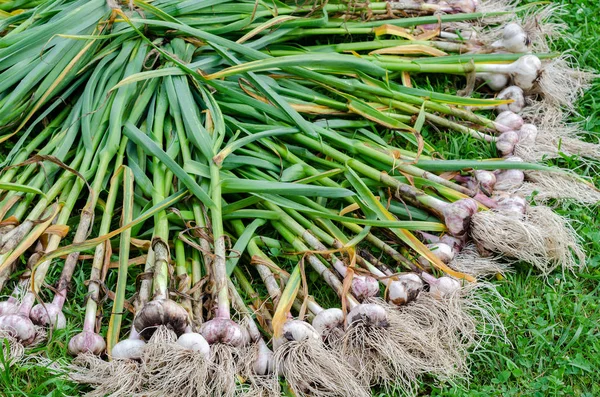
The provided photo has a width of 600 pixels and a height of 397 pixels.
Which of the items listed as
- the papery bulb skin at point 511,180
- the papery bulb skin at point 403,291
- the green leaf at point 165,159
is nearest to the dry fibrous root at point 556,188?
the papery bulb skin at point 511,180

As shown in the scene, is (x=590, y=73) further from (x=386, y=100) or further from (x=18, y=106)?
(x=18, y=106)

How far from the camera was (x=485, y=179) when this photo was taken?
2.82 m

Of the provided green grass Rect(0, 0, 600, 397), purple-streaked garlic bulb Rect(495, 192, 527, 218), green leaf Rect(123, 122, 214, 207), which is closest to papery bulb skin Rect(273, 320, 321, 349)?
green grass Rect(0, 0, 600, 397)

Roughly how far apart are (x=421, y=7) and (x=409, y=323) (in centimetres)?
181

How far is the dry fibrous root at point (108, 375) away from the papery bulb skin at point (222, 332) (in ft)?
0.66

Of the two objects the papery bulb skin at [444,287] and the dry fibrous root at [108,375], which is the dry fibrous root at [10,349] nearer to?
the dry fibrous root at [108,375]

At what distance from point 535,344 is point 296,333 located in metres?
0.76

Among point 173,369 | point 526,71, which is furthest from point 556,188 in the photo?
point 173,369

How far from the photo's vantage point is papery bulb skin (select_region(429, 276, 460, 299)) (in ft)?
8.00

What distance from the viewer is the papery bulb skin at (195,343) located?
6.84 ft

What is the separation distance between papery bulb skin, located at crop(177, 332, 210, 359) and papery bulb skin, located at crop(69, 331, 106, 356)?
0.99 feet

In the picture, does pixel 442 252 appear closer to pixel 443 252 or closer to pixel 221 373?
pixel 443 252

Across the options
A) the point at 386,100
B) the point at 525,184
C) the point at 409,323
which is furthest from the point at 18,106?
the point at 525,184

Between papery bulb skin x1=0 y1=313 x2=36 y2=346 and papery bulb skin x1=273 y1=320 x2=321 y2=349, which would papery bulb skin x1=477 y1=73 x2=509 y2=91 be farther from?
papery bulb skin x1=0 y1=313 x2=36 y2=346
